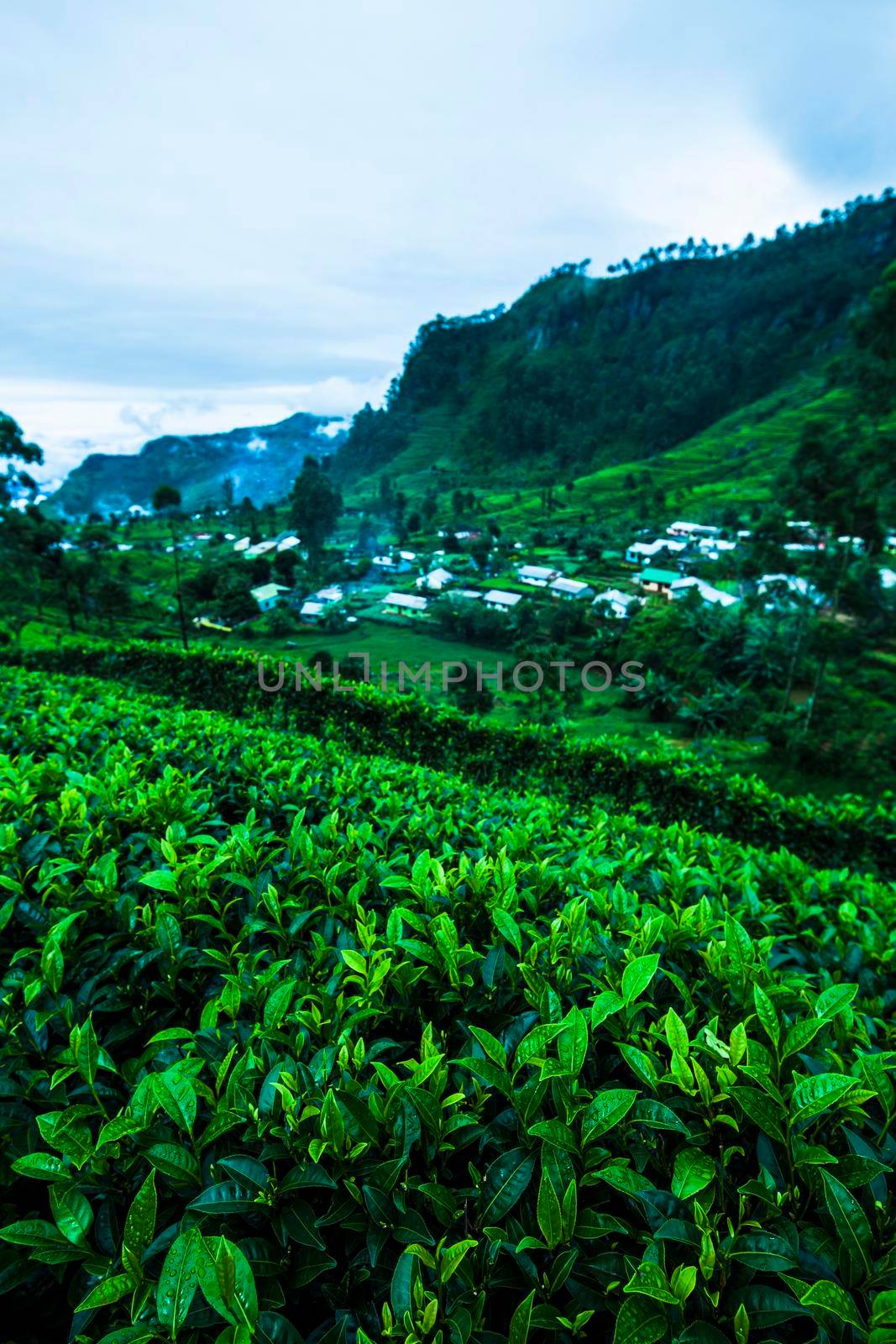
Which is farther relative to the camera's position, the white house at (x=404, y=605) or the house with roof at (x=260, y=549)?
the house with roof at (x=260, y=549)

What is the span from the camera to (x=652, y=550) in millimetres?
56062

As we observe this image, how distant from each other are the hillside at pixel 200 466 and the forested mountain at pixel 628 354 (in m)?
22.2

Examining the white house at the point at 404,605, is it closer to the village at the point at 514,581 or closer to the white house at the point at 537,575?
the village at the point at 514,581

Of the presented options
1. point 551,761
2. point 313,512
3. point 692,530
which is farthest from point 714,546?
point 551,761

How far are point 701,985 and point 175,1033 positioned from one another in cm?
118

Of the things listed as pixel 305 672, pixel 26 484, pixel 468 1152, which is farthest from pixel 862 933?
pixel 26 484

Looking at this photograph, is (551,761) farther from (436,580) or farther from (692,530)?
(692,530)

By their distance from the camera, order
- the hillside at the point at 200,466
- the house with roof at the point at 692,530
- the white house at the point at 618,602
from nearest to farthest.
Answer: the white house at the point at 618,602 < the house with roof at the point at 692,530 < the hillside at the point at 200,466

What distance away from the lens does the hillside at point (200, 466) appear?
117 metres

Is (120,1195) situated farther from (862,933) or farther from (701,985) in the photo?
(862,933)

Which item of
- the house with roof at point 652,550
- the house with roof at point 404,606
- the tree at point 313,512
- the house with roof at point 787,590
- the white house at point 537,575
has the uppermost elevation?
the tree at point 313,512

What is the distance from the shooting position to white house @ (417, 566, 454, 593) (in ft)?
174

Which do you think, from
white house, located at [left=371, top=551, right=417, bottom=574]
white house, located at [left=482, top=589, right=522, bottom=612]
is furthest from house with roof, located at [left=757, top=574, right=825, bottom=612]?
white house, located at [left=371, top=551, right=417, bottom=574]

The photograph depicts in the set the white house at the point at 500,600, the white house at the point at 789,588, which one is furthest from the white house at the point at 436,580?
the white house at the point at 789,588
